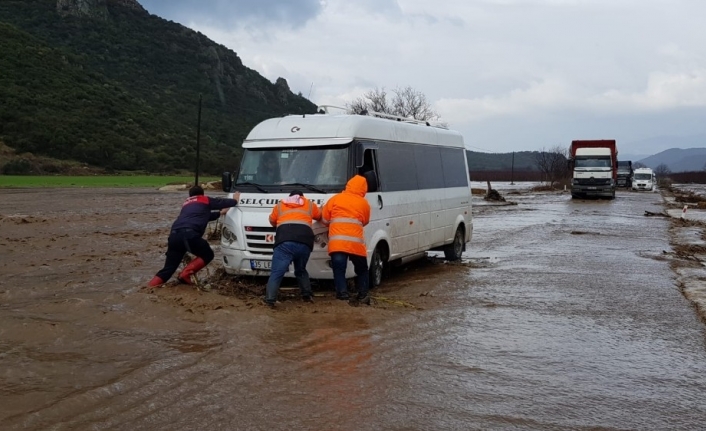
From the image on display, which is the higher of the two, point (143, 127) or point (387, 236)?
point (143, 127)

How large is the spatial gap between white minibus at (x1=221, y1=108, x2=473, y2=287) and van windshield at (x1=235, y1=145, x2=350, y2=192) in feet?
0.05

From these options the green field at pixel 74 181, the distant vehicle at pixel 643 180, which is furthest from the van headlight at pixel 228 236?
the distant vehicle at pixel 643 180

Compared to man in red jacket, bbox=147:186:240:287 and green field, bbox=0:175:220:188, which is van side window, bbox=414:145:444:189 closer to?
man in red jacket, bbox=147:186:240:287

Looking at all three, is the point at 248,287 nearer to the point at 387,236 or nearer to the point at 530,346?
the point at 387,236

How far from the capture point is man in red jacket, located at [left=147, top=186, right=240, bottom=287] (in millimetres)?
9750

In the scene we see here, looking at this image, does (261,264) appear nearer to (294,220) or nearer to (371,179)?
(294,220)

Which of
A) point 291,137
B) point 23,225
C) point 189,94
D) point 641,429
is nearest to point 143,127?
point 189,94

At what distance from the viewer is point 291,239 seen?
8.95 meters

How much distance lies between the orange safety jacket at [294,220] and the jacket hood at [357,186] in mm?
565

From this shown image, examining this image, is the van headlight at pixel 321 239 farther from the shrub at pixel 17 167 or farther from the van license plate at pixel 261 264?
the shrub at pixel 17 167

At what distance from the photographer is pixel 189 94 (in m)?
97.6

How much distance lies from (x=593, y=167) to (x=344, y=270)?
3577cm

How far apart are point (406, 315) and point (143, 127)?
73.2 meters

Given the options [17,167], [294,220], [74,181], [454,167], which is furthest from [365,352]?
[17,167]
